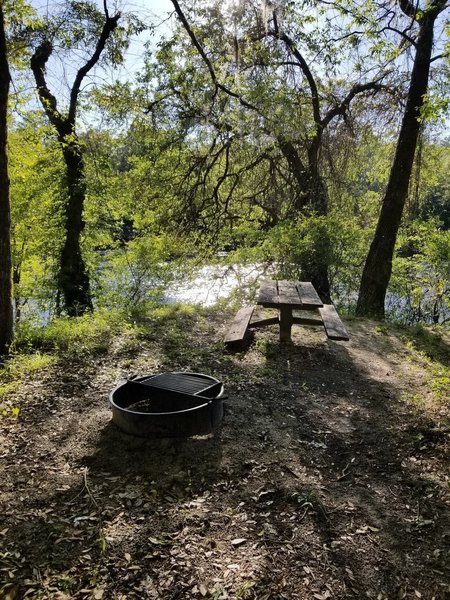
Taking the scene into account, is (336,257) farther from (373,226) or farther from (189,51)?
(189,51)

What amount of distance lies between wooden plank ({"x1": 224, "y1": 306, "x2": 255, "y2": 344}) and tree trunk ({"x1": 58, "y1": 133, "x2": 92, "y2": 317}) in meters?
4.56

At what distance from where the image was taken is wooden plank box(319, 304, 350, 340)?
4.89 meters

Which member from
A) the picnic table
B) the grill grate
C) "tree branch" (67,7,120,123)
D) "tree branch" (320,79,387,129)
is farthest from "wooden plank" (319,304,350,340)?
"tree branch" (67,7,120,123)

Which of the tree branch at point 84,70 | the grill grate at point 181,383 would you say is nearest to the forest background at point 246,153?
the tree branch at point 84,70

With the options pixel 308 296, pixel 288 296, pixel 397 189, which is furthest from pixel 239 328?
pixel 397 189

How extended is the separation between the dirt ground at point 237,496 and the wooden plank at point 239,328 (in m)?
0.71

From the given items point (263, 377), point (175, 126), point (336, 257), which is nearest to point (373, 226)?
point (336, 257)

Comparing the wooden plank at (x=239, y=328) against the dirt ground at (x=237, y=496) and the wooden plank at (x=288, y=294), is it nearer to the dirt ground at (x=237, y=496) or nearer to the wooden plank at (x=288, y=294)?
the wooden plank at (x=288, y=294)

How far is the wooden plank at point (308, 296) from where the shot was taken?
513cm

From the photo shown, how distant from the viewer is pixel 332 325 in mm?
5289

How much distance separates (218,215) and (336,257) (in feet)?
9.93

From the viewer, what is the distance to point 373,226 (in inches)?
409

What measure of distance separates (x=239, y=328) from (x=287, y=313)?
0.62 m

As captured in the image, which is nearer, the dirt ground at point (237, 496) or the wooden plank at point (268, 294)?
the dirt ground at point (237, 496)
